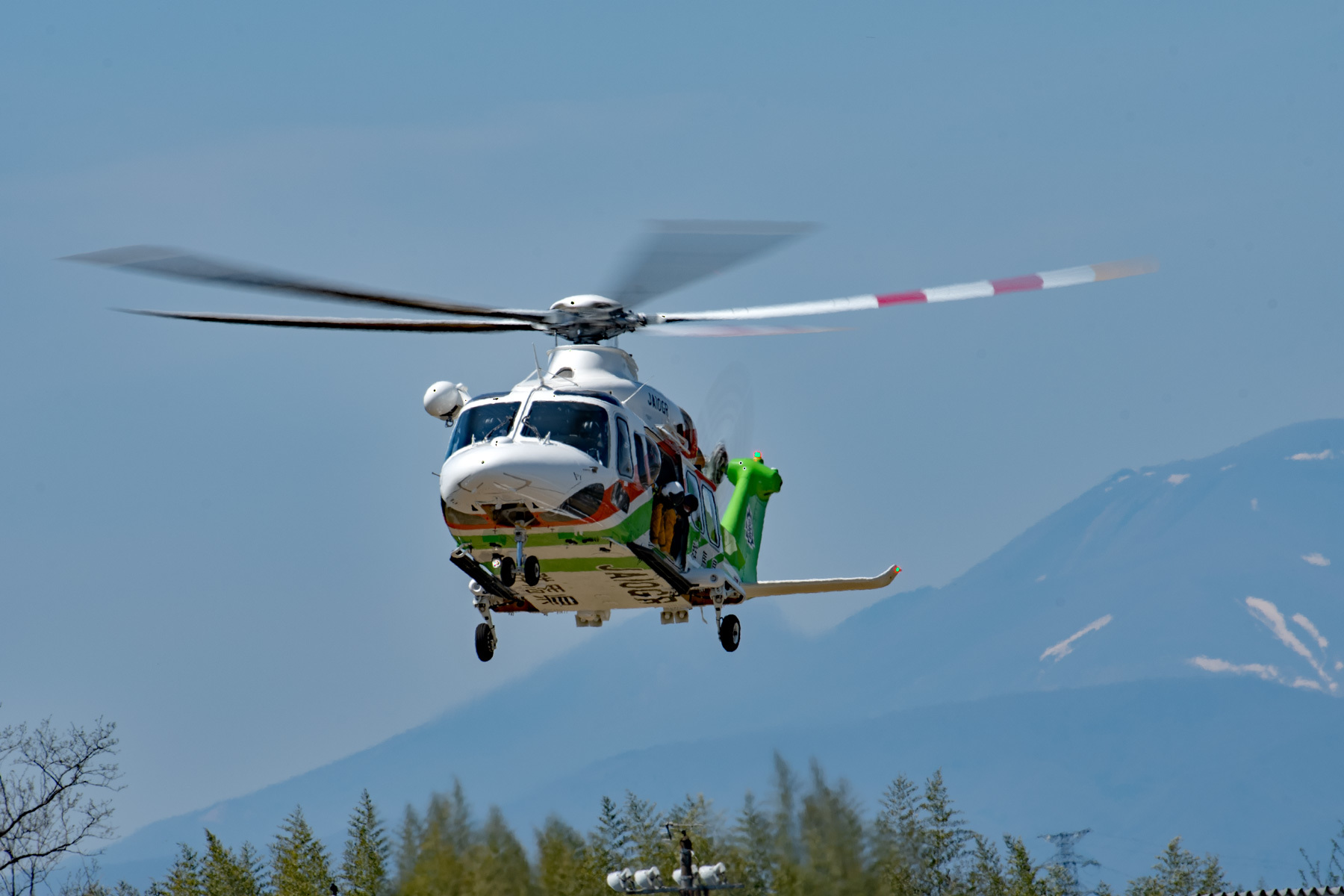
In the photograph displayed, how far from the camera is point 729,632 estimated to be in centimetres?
3291

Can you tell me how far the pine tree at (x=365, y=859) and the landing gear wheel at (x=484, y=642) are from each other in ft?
119

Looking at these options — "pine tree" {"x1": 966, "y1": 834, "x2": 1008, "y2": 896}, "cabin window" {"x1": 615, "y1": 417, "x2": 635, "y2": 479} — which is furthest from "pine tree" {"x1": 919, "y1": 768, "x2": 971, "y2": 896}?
"cabin window" {"x1": 615, "y1": 417, "x2": 635, "y2": 479}

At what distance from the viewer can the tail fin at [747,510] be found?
3466 centimetres

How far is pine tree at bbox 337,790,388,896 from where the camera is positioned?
67.8m

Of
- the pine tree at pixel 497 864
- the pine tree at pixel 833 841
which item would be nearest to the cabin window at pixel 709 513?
the pine tree at pixel 833 841

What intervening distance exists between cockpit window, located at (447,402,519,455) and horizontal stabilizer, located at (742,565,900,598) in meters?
7.64

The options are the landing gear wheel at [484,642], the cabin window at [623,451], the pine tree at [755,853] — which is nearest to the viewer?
the cabin window at [623,451]

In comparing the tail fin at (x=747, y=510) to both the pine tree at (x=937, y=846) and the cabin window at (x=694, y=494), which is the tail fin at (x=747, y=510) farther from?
the pine tree at (x=937, y=846)

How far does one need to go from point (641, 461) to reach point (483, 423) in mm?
2875

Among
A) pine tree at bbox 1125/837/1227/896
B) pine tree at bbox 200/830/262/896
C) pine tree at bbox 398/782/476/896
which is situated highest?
pine tree at bbox 200/830/262/896

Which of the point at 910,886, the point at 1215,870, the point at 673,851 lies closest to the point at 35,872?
the point at 673,851

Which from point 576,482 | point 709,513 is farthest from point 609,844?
point 576,482

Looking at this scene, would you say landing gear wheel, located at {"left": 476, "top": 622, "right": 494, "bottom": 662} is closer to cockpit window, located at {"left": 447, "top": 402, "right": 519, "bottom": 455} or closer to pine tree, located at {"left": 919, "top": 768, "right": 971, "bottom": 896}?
cockpit window, located at {"left": 447, "top": 402, "right": 519, "bottom": 455}

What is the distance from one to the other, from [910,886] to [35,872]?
92.2 feet
